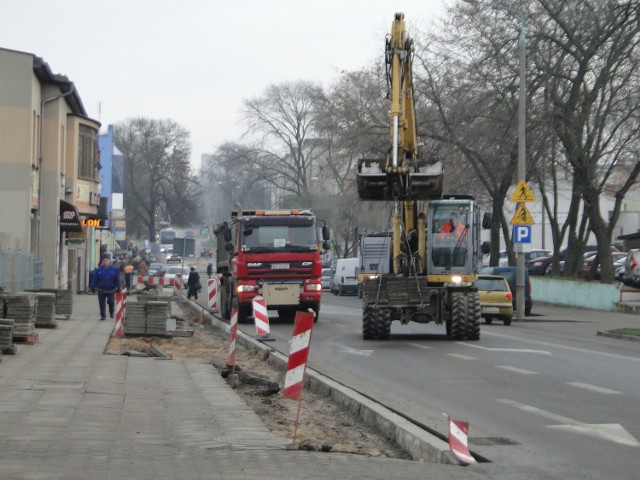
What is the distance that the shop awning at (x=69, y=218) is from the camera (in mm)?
44469

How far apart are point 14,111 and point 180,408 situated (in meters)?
29.7

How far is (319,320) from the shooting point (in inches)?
1318

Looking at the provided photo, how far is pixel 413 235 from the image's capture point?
78.9 feet

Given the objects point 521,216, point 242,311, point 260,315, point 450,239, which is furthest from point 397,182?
point 521,216

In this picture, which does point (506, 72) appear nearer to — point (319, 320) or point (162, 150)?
point (319, 320)

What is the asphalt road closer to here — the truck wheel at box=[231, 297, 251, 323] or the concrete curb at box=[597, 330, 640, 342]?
the concrete curb at box=[597, 330, 640, 342]

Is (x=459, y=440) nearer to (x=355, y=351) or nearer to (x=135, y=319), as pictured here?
(x=355, y=351)

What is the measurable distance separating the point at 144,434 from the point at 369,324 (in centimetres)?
1407

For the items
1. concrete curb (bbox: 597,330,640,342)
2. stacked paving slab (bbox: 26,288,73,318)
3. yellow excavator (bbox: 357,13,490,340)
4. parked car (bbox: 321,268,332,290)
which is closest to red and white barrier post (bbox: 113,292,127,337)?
yellow excavator (bbox: 357,13,490,340)

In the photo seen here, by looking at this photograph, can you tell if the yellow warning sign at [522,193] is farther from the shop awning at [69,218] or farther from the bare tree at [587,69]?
the shop awning at [69,218]

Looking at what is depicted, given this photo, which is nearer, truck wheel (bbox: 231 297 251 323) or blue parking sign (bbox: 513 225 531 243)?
truck wheel (bbox: 231 297 251 323)

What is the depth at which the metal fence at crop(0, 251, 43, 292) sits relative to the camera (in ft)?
92.0

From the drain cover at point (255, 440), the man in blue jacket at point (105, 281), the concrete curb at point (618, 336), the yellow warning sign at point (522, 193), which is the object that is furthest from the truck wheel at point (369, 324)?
the drain cover at point (255, 440)

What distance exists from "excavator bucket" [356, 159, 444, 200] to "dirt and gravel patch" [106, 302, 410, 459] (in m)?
4.01
